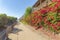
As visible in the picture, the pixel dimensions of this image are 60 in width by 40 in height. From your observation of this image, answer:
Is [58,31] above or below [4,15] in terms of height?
below

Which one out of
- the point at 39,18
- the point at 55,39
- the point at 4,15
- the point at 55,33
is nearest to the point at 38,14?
the point at 39,18

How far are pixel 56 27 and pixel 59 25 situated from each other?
1.90 feet

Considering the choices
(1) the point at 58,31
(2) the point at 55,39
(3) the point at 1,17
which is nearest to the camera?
(2) the point at 55,39

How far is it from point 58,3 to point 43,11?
917cm

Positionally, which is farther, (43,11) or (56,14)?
(43,11)

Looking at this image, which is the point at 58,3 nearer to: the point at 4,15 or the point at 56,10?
the point at 56,10

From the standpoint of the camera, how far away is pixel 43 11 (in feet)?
84.1

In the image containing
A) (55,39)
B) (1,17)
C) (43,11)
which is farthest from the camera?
(43,11)

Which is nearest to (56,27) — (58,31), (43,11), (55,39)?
(58,31)

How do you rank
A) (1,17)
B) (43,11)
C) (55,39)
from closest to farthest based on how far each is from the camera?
(55,39), (1,17), (43,11)

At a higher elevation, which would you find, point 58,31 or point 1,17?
point 1,17

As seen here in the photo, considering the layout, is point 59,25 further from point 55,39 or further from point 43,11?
point 43,11

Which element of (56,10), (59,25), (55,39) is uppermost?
(56,10)

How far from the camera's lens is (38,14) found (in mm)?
27188
